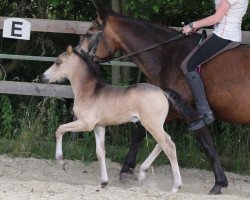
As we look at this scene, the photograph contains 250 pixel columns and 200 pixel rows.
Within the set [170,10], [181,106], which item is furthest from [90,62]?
[170,10]

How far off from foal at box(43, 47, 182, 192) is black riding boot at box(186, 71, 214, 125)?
1.19 feet

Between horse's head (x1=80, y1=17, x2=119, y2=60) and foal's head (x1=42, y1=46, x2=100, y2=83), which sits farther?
horse's head (x1=80, y1=17, x2=119, y2=60)

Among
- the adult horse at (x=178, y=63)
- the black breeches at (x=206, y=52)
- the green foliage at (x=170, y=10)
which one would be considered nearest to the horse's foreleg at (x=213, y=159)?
the adult horse at (x=178, y=63)

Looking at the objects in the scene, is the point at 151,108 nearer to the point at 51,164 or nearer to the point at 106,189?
the point at 106,189

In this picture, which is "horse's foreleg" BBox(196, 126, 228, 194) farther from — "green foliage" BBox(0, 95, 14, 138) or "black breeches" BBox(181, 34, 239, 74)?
"green foliage" BBox(0, 95, 14, 138)

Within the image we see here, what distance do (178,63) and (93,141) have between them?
2.14 meters

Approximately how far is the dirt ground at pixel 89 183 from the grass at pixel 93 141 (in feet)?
0.68

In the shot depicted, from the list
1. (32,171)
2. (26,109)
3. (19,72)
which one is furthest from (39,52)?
(32,171)

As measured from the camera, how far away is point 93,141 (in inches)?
331

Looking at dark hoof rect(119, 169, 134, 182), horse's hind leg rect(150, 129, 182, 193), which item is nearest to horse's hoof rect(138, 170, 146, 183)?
dark hoof rect(119, 169, 134, 182)

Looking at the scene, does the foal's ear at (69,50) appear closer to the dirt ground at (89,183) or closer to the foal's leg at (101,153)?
the foal's leg at (101,153)

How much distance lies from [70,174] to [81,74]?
1.35 m

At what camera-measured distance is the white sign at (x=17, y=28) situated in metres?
8.03

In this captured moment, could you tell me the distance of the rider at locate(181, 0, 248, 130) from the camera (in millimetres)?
6496
